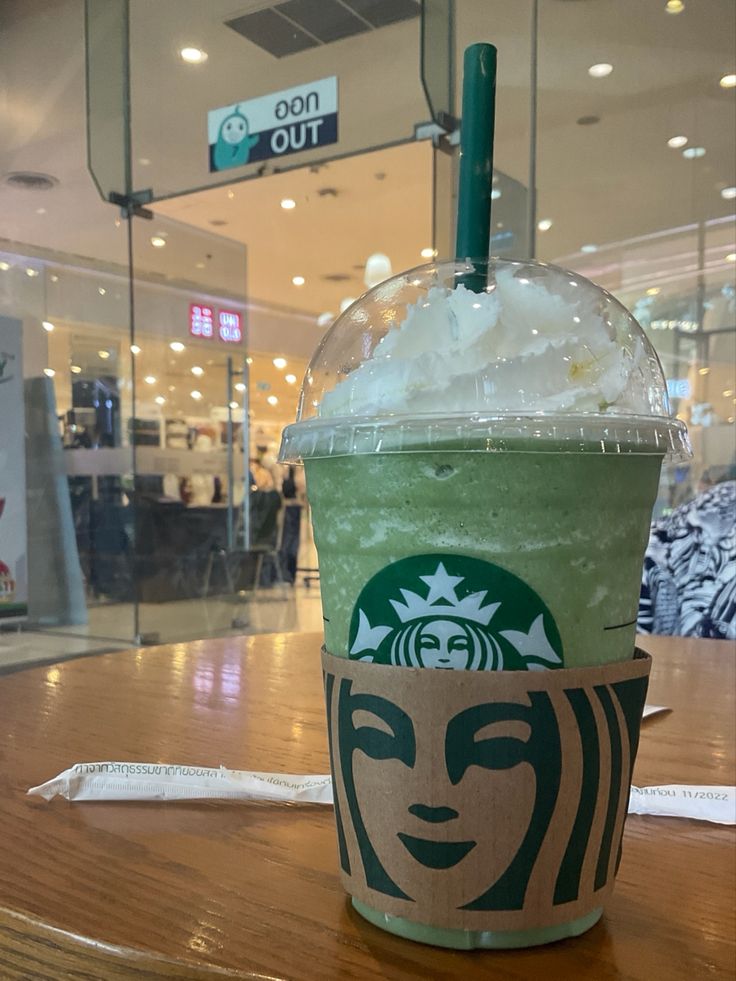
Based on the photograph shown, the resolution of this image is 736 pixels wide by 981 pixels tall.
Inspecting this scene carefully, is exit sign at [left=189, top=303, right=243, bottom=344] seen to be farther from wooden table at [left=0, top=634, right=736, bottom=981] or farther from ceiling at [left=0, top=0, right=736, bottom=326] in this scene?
wooden table at [left=0, top=634, right=736, bottom=981]

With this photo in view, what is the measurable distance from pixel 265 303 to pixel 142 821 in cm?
999

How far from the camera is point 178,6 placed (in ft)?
13.4

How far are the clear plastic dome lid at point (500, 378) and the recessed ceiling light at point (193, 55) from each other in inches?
168

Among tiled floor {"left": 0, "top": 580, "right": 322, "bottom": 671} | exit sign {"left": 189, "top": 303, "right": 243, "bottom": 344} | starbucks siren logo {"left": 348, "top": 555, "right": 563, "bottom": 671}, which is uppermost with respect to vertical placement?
exit sign {"left": 189, "top": 303, "right": 243, "bottom": 344}

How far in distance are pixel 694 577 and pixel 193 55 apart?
3589 millimetres

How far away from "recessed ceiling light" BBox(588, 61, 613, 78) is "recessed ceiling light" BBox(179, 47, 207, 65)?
1924 mm

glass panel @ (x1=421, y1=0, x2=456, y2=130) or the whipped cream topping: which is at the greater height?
glass panel @ (x1=421, y1=0, x2=456, y2=130)

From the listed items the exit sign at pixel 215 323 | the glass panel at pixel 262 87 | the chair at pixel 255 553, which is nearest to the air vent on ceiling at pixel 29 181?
the glass panel at pixel 262 87

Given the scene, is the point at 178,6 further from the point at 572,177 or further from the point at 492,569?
the point at 492,569

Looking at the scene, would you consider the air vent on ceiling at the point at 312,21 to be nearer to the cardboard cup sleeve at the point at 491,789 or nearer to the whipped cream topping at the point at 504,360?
the whipped cream topping at the point at 504,360

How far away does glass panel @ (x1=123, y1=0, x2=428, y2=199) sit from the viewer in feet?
12.5

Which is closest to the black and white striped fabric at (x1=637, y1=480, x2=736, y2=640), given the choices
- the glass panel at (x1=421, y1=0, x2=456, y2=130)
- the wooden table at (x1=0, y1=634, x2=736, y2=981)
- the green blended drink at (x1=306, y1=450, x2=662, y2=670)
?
the wooden table at (x1=0, y1=634, x2=736, y2=981)

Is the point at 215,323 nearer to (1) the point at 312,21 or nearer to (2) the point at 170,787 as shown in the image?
(1) the point at 312,21

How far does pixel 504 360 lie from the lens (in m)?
0.44
